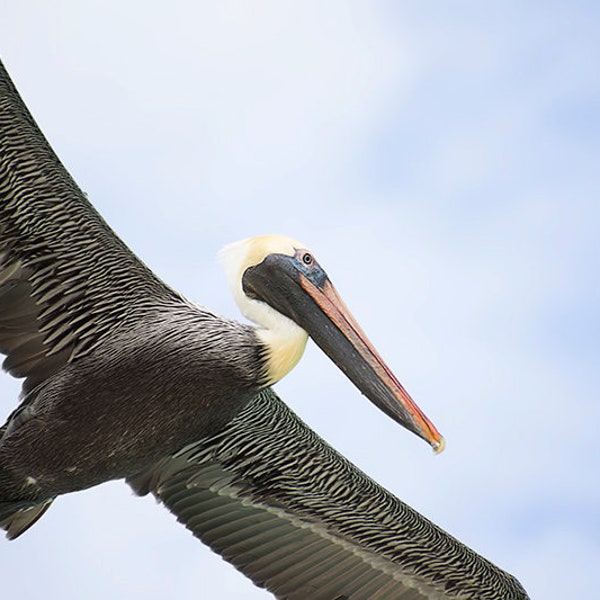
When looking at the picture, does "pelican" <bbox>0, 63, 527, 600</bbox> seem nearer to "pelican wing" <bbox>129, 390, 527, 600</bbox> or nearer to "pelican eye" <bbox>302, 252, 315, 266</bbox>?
"pelican eye" <bbox>302, 252, 315, 266</bbox>

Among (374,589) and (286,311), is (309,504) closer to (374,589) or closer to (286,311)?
(374,589)

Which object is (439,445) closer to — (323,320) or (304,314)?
(323,320)

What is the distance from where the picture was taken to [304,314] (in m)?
10.2

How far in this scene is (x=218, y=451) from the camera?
37.1 feet

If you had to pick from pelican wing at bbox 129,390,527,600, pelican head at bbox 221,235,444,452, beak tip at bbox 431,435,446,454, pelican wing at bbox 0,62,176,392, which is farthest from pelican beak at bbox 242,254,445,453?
pelican wing at bbox 129,390,527,600

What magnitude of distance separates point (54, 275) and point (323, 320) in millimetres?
2029

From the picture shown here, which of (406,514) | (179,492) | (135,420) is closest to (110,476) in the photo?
(135,420)

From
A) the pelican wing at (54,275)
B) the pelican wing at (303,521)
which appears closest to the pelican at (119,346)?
the pelican wing at (54,275)

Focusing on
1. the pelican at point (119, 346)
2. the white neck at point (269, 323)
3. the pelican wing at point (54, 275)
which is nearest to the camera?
the pelican at point (119, 346)

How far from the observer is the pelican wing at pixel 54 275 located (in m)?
10.0

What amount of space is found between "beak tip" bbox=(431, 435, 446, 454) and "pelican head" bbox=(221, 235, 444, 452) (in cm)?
20

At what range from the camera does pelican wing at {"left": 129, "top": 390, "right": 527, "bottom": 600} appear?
446 inches

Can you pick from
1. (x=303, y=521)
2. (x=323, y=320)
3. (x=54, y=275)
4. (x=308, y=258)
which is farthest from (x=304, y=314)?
(x=303, y=521)

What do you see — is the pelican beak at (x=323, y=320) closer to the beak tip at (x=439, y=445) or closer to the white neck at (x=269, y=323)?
the white neck at (x=269, y=323)
